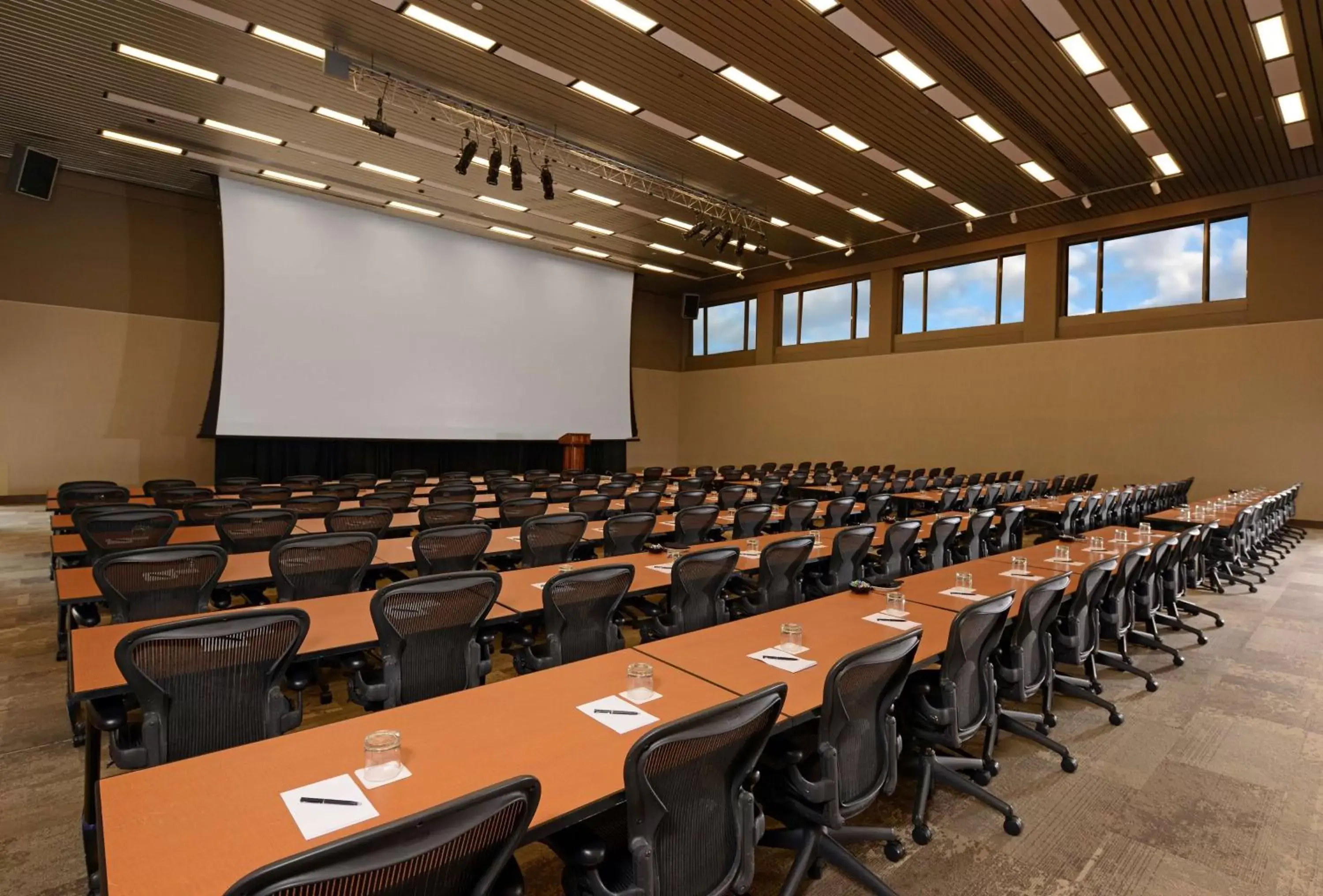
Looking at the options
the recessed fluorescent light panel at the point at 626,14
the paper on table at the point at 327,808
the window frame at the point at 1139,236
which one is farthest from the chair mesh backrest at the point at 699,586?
the window frame at the point at 1139,236

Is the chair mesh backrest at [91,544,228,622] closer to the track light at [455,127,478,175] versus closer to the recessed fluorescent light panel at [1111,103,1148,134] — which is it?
the track light at [455,127,478,175]

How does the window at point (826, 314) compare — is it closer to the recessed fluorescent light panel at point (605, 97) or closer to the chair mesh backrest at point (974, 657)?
the recessed fluorescent light panel at point (605, 97)

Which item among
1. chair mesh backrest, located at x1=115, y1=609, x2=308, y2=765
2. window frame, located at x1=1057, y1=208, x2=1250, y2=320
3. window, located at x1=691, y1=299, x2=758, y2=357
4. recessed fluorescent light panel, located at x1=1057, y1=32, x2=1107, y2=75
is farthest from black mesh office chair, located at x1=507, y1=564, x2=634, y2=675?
window, located at x1=691, y1=299, x2=758, y2=357

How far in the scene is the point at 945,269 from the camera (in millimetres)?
16516

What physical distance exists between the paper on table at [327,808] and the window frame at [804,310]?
17477 millimetres

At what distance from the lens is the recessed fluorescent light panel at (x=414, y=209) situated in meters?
13.3

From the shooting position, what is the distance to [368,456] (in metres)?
14.6

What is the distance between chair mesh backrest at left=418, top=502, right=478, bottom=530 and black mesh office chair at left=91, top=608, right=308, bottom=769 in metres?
3.16

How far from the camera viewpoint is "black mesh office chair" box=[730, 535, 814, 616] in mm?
4273

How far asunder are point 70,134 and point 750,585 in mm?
12317

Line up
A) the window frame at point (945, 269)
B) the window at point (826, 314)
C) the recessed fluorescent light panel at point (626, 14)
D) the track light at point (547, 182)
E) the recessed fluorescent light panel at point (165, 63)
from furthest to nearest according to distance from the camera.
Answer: the window at point (826, 314) < the window frame at point (945, 269) < the track light at point (547, 182) < the recessed fluorescent light panel at point (165, 63) < the recessed fluorescent light panel at point (626, 14)

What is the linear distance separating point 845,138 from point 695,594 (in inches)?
326

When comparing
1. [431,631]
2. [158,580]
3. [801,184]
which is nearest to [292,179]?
[801,184]

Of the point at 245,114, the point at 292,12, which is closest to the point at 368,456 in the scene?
the point at 245,114
